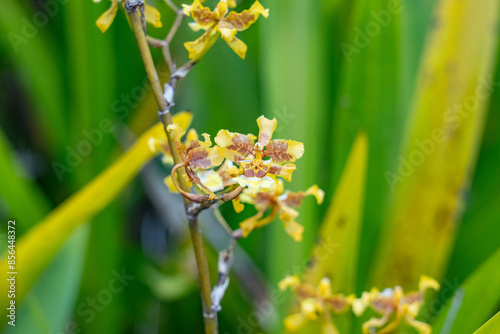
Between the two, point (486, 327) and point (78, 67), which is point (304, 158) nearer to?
point (486, 327)

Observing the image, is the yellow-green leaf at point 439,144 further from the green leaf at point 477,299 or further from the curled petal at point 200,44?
the curled petal at point 200,44

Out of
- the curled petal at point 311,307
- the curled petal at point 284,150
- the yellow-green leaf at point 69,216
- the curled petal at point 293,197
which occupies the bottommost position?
the curled petal at point 311,307

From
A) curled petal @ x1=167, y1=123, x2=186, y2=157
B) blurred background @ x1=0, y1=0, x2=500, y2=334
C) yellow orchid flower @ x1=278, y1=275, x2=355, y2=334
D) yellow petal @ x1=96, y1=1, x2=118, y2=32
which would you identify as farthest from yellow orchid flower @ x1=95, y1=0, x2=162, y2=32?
blurred background @ x1=0, y1=0, x2=500, y2=334

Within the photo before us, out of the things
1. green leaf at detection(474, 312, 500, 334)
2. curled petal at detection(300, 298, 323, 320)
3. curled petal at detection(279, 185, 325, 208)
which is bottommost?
green leaf at detection(474, 312, 500, 334)

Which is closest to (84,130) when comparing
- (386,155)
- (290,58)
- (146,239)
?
(146,239)

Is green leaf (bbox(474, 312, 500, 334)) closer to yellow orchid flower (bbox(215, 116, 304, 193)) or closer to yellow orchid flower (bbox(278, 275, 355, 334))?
yellow orchid flower (bbox(278, 275, 355, 334))

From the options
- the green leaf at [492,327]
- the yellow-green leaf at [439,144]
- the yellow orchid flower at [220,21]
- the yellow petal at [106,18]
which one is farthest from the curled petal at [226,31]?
the yellow-green leaf at [439,144]

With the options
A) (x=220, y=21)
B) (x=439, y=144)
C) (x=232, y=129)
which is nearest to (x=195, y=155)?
(x=220, y=21)
